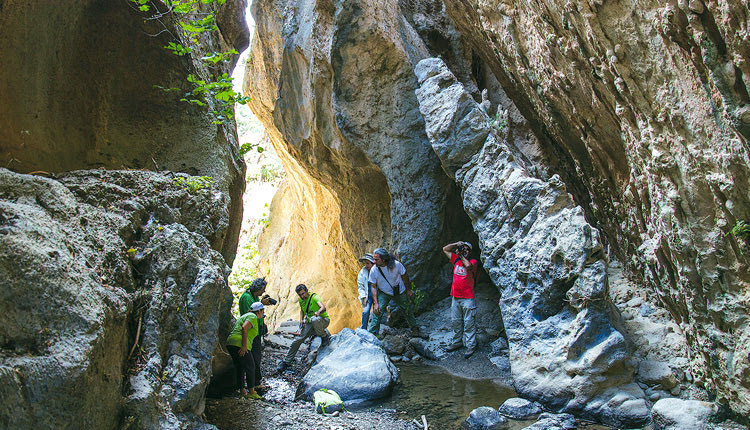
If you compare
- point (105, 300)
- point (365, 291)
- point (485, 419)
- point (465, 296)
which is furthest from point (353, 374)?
point (105, 300)

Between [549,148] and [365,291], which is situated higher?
[549,148]

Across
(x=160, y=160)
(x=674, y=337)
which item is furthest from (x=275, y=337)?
(x=674, y=337)

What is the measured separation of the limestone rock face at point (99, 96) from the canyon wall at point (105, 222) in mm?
16

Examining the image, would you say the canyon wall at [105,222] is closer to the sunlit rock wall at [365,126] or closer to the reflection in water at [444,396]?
the reflection in water at [444,396]

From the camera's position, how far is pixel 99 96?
607 centimetres

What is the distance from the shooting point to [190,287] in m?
4.36

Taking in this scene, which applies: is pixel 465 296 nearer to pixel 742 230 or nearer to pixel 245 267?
pixel 742 230

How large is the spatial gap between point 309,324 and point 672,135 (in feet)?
17.5

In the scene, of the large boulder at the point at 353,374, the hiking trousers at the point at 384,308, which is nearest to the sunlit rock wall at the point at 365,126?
the hiking trousers at the point at 384,308

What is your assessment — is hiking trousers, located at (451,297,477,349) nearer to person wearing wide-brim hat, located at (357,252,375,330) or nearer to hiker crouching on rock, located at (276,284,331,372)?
person wearing wide-brim hat, located at (357,252,375,330)

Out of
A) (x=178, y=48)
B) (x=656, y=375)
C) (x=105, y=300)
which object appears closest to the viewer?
(x=105, y=300)

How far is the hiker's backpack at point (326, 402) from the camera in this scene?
550 cm

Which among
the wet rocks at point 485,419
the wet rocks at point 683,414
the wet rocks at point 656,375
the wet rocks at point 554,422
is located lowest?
the wet rocks at point 683,414

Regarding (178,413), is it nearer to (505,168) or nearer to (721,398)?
(721,398)
